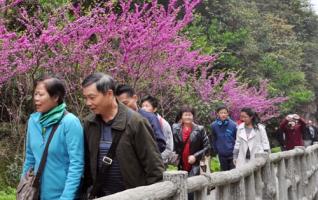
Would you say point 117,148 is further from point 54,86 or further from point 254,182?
point 254,182

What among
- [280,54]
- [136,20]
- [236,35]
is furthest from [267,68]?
[136,20]

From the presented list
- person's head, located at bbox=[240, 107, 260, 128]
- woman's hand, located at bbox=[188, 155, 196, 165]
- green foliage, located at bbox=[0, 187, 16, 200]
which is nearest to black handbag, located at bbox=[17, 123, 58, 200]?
woman's hand, located at bbox=[188, 155, 196, 165]

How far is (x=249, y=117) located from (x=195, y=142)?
150cm

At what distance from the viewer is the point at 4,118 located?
11797mm

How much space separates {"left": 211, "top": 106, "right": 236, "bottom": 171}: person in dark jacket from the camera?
339 inches

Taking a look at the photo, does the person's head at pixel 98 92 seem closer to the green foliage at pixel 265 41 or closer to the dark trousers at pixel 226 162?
the dark trousers at pixel 226 162

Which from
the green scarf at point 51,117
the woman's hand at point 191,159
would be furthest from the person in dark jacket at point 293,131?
the green scarf at point 51,117

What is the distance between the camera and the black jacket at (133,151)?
3.57 metres

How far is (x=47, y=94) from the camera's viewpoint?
3.74 meters

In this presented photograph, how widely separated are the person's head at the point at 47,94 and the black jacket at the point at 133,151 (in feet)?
1.08

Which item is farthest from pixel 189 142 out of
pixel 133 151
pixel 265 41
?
pixel 265 41

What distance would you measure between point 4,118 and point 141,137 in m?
8.73

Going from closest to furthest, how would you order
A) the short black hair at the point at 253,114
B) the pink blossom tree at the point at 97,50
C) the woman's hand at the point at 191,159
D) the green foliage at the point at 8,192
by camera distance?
the woman's hand at the point at 191,159 → the short black hair at the point at 253,114 → the green foliage at the point at 8,192 → the pink blossom tree at the point at 97,50

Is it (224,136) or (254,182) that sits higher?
(224,136)
